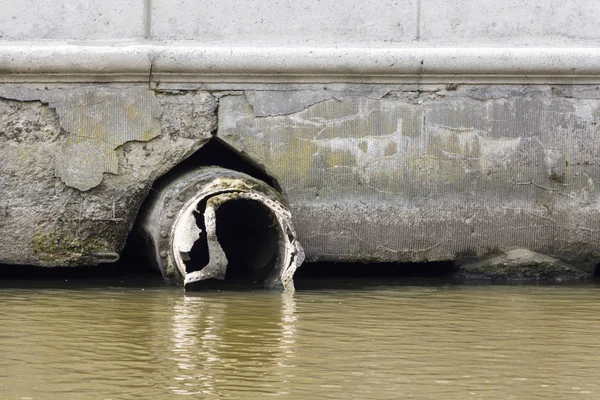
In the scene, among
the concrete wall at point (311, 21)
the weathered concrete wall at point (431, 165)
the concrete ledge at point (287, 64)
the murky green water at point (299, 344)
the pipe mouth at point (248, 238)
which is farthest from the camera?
the weathered concrete wall at point (431, 165)

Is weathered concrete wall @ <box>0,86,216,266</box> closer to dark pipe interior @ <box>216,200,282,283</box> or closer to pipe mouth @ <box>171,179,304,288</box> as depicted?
pipe mouth @ <box>171,179,304,288</box>

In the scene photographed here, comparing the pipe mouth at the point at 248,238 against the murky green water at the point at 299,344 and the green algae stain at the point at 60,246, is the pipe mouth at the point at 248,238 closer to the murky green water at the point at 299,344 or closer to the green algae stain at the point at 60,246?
the murky green water at the point at 299,344

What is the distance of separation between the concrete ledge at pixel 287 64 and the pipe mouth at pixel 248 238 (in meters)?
0.61

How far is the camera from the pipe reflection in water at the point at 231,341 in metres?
3.37

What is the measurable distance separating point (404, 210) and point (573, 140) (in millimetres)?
946

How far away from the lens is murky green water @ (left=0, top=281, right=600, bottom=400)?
330 cm

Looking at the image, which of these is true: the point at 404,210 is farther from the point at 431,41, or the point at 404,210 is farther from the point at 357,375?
the point at 357,375

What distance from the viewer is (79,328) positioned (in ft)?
13.8

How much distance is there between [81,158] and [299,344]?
199cm

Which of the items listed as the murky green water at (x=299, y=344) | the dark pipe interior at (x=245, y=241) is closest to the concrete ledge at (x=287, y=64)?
the dark pipe interior at (x=245, y=241)

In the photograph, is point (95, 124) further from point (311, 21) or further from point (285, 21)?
point (311, 21)

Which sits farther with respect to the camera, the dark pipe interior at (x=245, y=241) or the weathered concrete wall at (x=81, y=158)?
the dark pipe interior at (x=245, y=241)

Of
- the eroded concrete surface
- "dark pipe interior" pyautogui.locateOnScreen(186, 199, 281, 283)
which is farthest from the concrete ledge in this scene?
"dark pipe interior" pyautogui.locateOnScreen(186, 199, 281, 283)

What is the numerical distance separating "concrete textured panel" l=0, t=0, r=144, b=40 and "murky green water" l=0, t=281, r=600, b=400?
123cm
